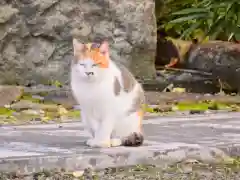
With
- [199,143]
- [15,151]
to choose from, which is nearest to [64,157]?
[15,151]

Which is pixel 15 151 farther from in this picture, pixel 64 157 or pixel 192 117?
pixel 192 117

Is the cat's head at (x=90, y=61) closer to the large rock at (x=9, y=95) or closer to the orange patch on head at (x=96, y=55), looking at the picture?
the orange patch on head at (x=96, y=55)

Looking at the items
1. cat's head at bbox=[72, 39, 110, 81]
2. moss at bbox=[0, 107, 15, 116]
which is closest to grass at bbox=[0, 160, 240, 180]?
cat's head at bbox=[72, 39, 110, 81]

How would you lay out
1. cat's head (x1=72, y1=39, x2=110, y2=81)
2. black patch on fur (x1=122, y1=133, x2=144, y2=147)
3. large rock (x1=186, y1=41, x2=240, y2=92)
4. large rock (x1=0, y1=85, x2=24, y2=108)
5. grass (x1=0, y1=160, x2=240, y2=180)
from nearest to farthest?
grass (x1=0, y1=160, x2=240, y2=180) < cat's head (x1=72, y1=39, x2=110, y2=81) < black patch on fur (x1=122, y1=133, x2=144, y2=147) < large rock (x1=0, y1=85, x2=24, y2=108) < large rock (x1=186, y1=41, x2=240, y2=92)

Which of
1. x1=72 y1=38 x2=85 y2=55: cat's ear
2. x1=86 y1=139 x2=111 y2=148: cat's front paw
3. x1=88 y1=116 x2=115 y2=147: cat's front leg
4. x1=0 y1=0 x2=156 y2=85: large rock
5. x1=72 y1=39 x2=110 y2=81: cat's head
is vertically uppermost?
x1=0 y1=0 x2=156 y2=85: large rock

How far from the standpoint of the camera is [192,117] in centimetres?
516

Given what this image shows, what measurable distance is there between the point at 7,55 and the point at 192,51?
2.89m

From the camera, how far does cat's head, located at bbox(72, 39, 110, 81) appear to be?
336 cm

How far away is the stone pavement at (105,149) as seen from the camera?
3332 millimetres

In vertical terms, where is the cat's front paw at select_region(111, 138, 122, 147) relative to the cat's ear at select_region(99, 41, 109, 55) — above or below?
below

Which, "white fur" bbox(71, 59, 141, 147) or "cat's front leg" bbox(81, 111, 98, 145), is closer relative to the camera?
"white fur" bbox(71, 59, 141, 147)

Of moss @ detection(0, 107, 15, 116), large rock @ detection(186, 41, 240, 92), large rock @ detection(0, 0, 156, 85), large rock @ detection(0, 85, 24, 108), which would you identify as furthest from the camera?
large rock @ detection(186, 41, 240, 92)

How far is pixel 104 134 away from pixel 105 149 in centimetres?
8

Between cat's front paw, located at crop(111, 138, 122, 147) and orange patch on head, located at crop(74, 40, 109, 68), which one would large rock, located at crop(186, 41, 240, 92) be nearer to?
cat's front paw, located at crop(111, 138, 122, 147)
